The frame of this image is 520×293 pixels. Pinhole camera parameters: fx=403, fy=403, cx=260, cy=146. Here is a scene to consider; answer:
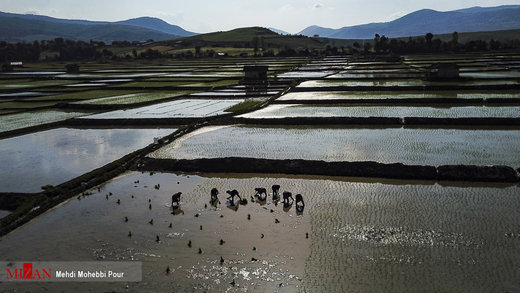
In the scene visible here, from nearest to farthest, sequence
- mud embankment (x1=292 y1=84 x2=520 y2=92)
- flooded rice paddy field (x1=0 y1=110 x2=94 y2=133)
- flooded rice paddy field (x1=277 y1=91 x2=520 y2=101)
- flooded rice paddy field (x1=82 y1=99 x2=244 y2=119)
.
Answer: flooded rice paddy field (x1=0 y1=110 x2=94 y2=133) < flooded rice paddy field (x1=82 y1=99 x2=244 y2=119) < flooded rice paddy field (x1=277 y1=91 x2=520 y2=101) < mud embankment (x1=292 y1=84 x2=520 y2=92)

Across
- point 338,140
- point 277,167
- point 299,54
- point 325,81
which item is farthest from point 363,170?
point 299,54

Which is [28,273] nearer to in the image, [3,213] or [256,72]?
[3,213]

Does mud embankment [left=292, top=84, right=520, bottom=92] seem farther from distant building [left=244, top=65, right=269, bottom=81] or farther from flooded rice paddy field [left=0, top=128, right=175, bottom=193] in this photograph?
flooded rice paddy field [left=0, top=128, right=175, bottom=193]

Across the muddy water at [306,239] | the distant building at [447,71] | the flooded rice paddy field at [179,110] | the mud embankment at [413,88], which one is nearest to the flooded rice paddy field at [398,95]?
the mud embankment at [413,88]

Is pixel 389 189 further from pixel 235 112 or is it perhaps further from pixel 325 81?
pixel 325 81

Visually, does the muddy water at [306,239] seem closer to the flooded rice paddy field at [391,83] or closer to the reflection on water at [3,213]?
the reflection on water at [3,213]

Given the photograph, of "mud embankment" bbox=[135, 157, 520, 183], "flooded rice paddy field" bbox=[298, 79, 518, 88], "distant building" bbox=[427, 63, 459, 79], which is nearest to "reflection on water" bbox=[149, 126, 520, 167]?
"mud embankment" bbox=[135, 157, 520, 183]
